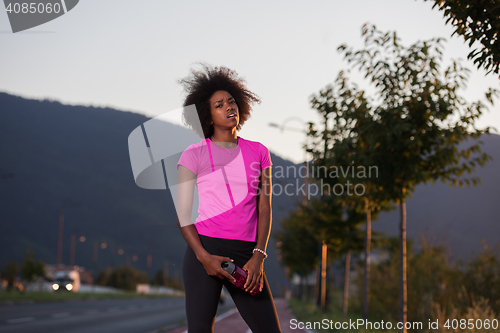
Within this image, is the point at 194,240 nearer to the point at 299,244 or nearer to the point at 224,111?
the point at 224,111

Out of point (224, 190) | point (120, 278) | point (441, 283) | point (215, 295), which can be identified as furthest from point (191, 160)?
point (120, 278)

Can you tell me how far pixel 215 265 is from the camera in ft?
8.73

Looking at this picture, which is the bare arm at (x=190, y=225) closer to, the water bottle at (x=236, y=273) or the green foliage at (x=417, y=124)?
the water bottle at (x=236, y=273)

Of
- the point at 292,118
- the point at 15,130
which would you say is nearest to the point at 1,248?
the point at 15,130

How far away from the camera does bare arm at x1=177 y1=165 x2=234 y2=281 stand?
105 inches

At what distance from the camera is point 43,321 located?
14898 millimetres

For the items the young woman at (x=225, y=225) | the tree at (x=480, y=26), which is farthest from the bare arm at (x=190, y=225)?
the tree at (x=480, y=26)

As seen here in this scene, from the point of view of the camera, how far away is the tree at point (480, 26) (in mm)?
5117

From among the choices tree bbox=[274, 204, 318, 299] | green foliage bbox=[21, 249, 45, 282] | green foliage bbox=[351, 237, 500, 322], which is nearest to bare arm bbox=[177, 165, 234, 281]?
green foliage bbox=[351, 237, 500, 322]

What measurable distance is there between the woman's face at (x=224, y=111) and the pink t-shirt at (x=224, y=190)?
0.64 feet

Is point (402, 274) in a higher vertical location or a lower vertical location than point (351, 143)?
lower

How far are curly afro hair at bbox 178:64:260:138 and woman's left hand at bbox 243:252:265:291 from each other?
2.86 ft

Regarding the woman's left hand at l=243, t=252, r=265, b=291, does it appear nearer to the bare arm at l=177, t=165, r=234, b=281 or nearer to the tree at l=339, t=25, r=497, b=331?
the bare arm at l=177, t=165, r=234, b=281

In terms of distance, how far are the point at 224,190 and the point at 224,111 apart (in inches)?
21.8
